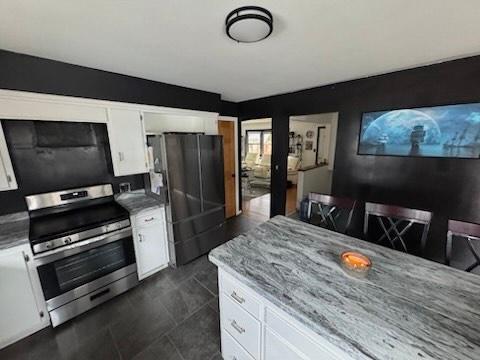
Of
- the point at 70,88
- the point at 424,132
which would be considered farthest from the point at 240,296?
the point at 424,132

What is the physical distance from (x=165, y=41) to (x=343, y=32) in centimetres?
138

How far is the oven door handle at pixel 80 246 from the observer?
1674 millimetres

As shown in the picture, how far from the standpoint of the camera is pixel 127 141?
7.88ft

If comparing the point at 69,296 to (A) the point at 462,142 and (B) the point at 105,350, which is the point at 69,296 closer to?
(B) the point at 105,350

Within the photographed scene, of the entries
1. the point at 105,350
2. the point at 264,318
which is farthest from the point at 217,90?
the point at 105,350

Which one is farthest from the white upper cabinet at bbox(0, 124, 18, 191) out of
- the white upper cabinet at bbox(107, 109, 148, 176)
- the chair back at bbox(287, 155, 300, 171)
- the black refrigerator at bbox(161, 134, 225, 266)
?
the chair back at bbox(287, 155, 300, 171)

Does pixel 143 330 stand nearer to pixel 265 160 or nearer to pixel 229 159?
pixel 229 159

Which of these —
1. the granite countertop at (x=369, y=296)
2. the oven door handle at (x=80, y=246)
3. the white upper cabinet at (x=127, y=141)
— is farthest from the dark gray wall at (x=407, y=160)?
the oven door handle at (x=80, y=246)

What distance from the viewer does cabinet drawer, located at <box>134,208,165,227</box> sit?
7.49ft

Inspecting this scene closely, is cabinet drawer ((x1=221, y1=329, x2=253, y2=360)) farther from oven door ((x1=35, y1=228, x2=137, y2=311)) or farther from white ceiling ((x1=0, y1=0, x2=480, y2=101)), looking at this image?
white ceiling ((x1=0, y1=0, x2=480, y2=101))

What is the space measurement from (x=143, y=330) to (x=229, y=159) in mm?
2997

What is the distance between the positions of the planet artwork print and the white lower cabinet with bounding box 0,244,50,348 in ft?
12.4

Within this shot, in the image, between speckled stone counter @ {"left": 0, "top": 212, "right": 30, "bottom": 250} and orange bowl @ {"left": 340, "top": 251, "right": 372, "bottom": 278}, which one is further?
speckled stone counter @ {"left": 0, "top": 212, "right": 30, "bottom": 250}

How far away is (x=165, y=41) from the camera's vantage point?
5.21 ft
